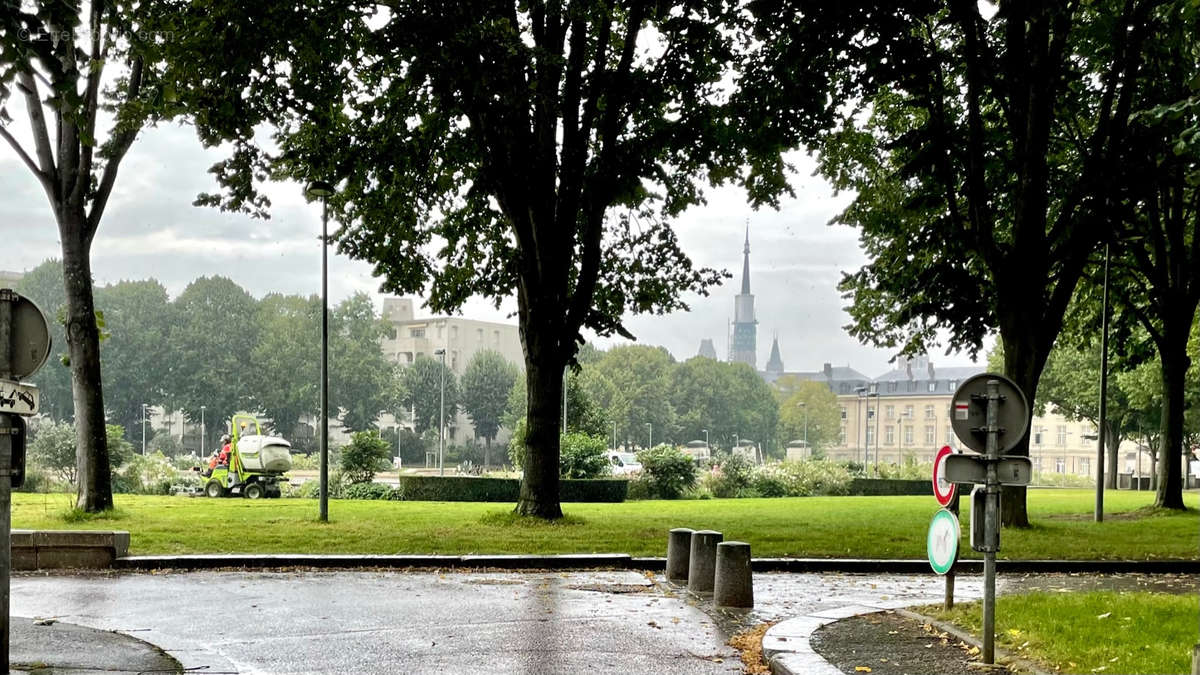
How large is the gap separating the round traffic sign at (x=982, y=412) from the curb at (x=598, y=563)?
7.25m

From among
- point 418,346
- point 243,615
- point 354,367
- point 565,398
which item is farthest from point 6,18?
point 418,346

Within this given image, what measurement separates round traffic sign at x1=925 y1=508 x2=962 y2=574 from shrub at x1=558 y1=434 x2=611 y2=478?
2726cm

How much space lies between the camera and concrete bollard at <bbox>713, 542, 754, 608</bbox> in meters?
11.4

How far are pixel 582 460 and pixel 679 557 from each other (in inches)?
920

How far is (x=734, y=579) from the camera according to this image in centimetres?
1143

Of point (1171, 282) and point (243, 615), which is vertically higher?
point (1171, 282)

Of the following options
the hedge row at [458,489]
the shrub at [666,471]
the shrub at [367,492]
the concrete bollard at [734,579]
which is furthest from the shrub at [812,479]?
the concrete bollard at [734,579]

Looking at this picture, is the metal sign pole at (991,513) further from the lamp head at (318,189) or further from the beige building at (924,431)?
the beige building at (924,431)

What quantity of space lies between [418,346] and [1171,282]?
10324cm

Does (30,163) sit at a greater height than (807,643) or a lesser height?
greater

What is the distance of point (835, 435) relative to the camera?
130 meters

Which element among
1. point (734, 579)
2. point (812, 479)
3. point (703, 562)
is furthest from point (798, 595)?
point (812, 479)

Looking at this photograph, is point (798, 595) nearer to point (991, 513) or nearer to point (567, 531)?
point (991, 513)

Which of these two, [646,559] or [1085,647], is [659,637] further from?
[646,559]
